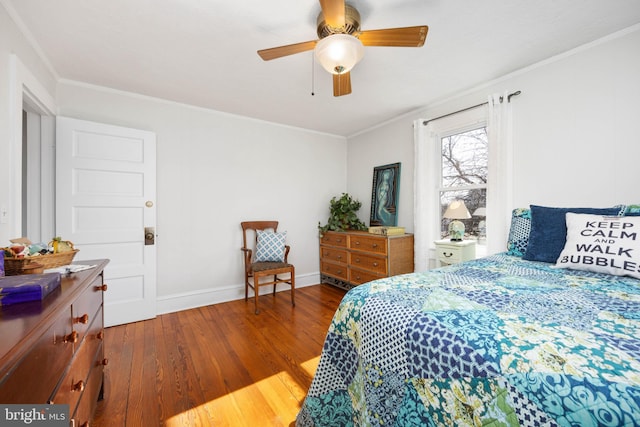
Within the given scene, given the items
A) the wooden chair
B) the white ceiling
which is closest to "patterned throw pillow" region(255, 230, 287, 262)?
the wooden chair

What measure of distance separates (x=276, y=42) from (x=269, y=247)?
88.6 inches

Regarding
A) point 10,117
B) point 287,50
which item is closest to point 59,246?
point 10,117

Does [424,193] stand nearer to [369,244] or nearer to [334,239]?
[369,244]

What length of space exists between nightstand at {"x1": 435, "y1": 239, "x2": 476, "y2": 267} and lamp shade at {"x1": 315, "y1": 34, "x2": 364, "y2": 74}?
2.05 m

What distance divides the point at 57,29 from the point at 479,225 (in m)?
4.04

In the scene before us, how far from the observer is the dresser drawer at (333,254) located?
3.85 metres

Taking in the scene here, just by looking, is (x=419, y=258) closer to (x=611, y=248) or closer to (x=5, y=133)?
(x=611, y=248)

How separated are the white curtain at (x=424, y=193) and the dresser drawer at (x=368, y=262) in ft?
1.46

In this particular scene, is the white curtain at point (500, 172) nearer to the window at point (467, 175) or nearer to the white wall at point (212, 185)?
the window at point (467, 175)

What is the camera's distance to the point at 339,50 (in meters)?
1.61

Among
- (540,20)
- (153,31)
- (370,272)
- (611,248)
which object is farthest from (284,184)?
(611,248)

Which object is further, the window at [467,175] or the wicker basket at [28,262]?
the window at [467,175]

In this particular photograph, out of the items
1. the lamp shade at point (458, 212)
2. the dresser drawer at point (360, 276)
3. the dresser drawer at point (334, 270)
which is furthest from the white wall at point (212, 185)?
the lamp shade at point (458, 212)

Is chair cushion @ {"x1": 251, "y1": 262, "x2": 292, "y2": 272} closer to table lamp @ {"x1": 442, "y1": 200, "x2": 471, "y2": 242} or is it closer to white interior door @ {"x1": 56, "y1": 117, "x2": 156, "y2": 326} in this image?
white interior door @ {"x1": 56, "y1": 117, "x2": 156, "y2": 326}
